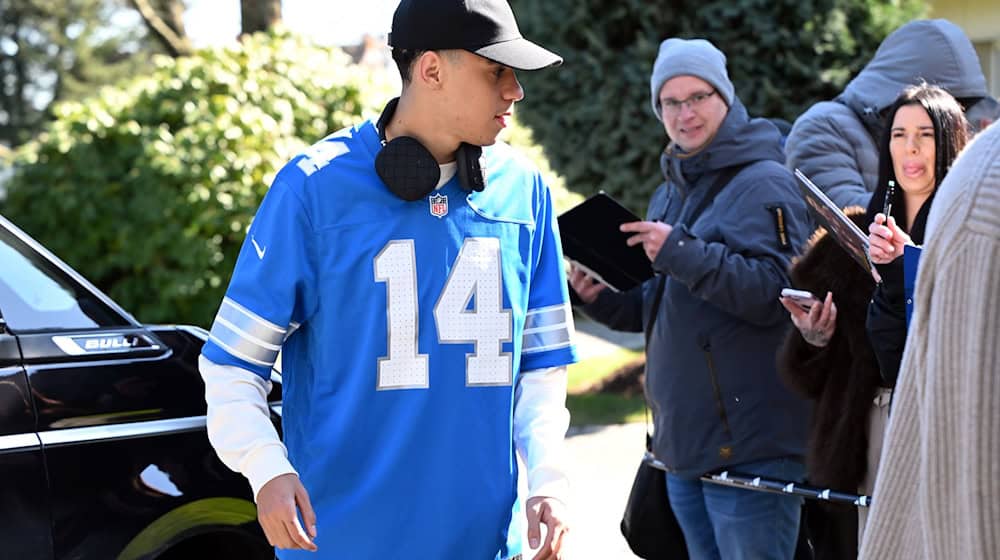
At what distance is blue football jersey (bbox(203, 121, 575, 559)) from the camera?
106 inches

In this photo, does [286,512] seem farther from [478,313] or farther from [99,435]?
[99,435]

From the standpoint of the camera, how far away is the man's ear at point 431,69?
9.18ft

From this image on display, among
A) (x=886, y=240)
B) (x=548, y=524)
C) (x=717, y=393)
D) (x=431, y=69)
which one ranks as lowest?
(x=717, y=393)

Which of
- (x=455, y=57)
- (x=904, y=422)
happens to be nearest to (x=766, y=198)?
(x=455, y=57)

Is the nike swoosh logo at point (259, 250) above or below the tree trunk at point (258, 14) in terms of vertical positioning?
above

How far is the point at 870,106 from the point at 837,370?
117 centimetres

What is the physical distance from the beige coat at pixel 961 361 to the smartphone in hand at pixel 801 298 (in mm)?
2284

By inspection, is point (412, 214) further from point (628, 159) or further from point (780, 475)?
point (628, 159)

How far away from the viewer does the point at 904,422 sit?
1.60m

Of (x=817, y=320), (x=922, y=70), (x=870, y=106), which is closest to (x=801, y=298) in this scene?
(x=817, y=320)

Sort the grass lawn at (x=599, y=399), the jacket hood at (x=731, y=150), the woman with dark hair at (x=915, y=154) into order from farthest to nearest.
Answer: the grass lawn at (x=599, y=399) < the jacket hood at (x=731, y=150) < the woman with dark hair at (x=915, y=154)

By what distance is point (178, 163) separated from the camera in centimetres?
861

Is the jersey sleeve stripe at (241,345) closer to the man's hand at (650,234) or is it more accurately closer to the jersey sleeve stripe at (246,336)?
the jersey sleeve stripe at (246,336)

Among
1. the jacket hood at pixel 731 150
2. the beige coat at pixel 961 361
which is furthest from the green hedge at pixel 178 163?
the beige coat at pixel 961 361
